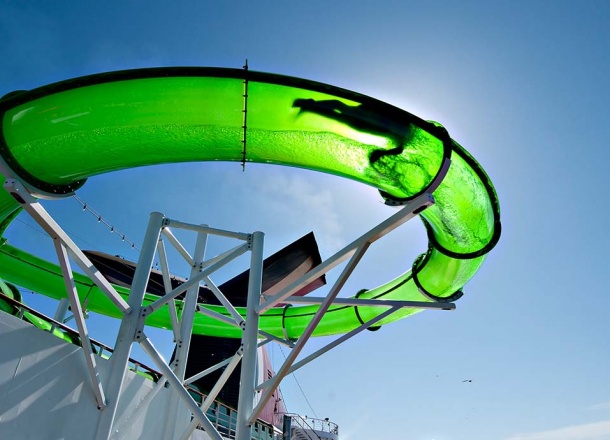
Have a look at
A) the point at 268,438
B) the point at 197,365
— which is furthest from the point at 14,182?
the point at 197,365

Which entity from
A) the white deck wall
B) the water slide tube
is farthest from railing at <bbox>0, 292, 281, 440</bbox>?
the water slide tube

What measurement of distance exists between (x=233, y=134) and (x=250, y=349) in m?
2.39

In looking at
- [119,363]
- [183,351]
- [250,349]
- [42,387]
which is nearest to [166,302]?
[119,363]

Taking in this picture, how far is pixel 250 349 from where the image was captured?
470cm

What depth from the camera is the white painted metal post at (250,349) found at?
4.24m

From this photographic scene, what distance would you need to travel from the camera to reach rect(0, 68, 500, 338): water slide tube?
3.74 meters

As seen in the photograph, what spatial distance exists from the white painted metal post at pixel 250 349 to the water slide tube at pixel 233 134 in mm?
Result: 1525

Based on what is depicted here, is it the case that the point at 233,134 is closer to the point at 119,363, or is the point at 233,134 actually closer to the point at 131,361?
the point at 119,363

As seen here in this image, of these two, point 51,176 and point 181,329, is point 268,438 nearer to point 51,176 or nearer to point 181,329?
point 181,329

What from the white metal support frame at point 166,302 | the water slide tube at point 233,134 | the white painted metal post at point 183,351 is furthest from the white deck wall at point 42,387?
the water slide tube at point 233,134

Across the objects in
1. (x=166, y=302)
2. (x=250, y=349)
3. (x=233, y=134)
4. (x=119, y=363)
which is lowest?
(x=119, y=363)

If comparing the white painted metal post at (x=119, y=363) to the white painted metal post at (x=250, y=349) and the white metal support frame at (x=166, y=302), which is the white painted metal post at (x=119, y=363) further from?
the white painted metal post at (x=250, y=349)

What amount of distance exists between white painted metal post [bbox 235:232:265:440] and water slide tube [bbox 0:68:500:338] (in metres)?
1.53

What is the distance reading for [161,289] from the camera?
16312 millimetres
